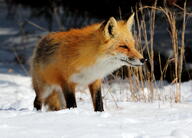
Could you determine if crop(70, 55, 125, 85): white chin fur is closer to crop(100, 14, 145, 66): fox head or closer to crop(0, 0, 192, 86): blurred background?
crop(100, 14, 145, 66): fox head

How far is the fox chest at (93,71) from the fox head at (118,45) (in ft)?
0.32

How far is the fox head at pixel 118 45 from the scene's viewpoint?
402cm

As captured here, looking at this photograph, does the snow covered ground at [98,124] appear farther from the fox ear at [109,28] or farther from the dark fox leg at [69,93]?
the fox ear at [109,28]

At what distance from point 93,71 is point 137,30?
3.99 meters

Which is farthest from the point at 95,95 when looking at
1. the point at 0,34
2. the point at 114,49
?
the point at 0,34

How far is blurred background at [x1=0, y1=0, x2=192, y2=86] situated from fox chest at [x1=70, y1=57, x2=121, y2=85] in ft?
3.59

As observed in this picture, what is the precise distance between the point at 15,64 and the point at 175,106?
618 centimetres

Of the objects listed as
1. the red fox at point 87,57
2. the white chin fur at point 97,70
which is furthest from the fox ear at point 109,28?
the white chin fur at point 97,70

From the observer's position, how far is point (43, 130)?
294cm

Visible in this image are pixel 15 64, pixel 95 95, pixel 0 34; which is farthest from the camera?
pixel 0 34

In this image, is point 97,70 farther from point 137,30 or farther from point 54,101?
point 137,30

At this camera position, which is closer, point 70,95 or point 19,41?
point 70,95

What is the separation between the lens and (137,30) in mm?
8023

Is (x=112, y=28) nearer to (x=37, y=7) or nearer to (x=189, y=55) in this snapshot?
(x=189, y=55)
